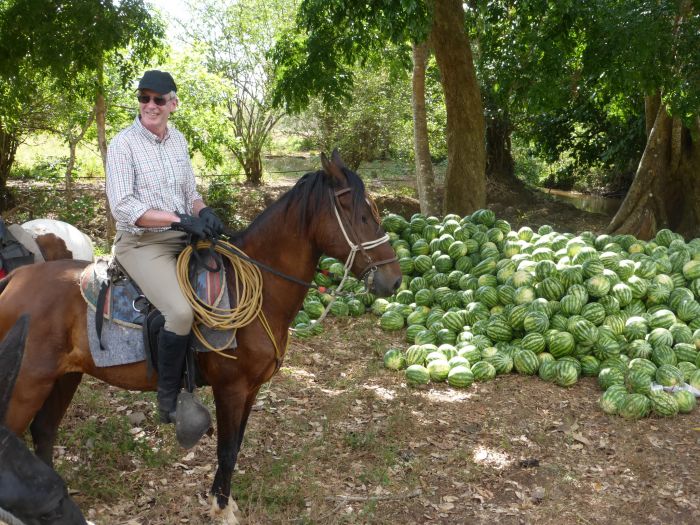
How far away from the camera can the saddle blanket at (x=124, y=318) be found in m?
4.23

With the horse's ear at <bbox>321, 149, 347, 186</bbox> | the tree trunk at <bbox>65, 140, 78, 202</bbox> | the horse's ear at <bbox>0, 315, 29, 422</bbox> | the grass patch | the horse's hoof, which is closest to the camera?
the horse's ear at <bbox>0, 315, 29, 422</bbox>

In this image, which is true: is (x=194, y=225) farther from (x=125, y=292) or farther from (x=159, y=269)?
(x=125, y=292)

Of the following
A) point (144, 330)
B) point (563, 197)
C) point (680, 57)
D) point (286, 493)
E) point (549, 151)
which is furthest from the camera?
point (563, 197)

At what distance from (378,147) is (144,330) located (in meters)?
16.4

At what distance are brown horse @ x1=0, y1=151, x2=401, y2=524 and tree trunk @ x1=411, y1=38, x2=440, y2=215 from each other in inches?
333

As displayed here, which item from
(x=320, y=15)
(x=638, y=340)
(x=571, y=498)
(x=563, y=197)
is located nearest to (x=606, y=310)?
(x=638, y=340)

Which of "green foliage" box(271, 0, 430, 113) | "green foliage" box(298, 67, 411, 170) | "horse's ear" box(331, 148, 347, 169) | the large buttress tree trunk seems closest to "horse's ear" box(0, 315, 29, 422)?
"horse's ear" box(331, 148, 347, 169)

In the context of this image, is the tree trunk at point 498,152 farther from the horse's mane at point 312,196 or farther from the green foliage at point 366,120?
the horse's mane at point 312,196

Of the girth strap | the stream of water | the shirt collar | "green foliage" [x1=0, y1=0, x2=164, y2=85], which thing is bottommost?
the stream of water

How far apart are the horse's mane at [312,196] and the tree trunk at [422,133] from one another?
838 centimetres

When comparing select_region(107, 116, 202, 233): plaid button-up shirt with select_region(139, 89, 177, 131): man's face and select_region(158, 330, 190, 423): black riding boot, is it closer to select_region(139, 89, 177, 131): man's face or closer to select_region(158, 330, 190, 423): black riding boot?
select_region(139, 89, 177, 131): man's face

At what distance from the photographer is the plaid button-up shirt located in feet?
13.3

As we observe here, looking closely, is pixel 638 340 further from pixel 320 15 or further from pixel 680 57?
pixel 320 15

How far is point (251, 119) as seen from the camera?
711 inches
